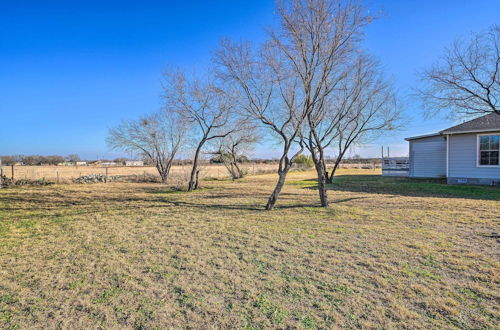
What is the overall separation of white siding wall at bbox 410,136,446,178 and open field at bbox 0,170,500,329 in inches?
407

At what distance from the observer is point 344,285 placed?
2.84 meters

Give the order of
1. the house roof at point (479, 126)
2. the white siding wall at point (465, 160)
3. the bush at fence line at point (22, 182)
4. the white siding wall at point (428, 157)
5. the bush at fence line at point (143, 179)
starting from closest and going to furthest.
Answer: the house roof at point (479, 126) < the white siding wall at point (465, 160) < the bush at fence line at point (22, 182) < the white siding wall at point (428, 157) < the bush at fence line at point (143, 179)

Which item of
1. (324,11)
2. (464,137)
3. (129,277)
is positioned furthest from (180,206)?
(464,137)

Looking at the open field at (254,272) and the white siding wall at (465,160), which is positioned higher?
the white siding wall at (465,160)

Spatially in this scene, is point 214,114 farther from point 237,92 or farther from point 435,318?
point 435,318

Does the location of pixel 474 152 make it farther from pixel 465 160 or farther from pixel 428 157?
pixel 428 157

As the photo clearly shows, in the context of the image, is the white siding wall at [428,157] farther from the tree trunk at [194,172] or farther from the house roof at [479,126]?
the tree trunk at [194,172]

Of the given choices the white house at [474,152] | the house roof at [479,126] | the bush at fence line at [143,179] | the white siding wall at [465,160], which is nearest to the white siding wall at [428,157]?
the house roof at [479,126]

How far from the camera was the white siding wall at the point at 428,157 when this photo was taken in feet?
48.5

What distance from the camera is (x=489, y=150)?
11.6 m

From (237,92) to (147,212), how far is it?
4065mm

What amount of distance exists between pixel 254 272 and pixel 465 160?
13367 millimetres

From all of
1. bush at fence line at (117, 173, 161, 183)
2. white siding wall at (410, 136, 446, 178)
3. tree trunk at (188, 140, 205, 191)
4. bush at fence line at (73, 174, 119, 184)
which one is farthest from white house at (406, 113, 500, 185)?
bush at fence line at (73, 174, 119, 184)

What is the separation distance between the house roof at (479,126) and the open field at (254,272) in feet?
24.8
